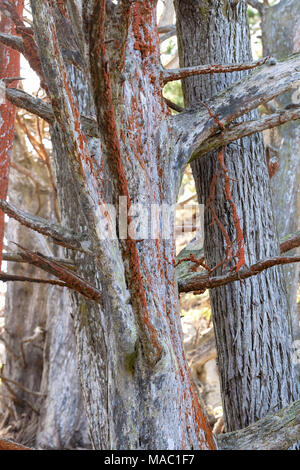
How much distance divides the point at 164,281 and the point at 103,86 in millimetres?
778

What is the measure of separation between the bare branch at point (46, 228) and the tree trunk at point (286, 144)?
3287mm

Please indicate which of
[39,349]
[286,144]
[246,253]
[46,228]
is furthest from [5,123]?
[39,349]

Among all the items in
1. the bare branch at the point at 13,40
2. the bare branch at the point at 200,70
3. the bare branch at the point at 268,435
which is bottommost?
the bare branch at the point at 268,435

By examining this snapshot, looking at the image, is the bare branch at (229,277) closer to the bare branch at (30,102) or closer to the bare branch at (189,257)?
the bare branch at (189,257)

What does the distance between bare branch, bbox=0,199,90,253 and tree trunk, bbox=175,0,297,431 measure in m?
0.86

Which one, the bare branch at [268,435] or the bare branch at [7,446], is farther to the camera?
the bare branch at [268,435]

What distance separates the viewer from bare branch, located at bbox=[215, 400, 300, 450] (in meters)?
2.15

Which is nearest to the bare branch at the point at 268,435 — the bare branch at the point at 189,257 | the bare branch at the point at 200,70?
→ the bare branch at the point at 189,257

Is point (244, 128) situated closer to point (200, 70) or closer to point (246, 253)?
point (200, 70)

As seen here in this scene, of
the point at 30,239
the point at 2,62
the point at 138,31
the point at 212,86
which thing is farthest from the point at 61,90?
the point at 30,239

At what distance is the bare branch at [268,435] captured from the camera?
2.15 m

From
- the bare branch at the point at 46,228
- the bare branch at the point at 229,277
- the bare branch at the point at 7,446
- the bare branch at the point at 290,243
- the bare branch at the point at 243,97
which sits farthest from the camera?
the bare branch at the point at 290,243

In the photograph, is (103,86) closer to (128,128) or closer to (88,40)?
(88,40)

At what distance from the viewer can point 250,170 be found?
9.55ft
